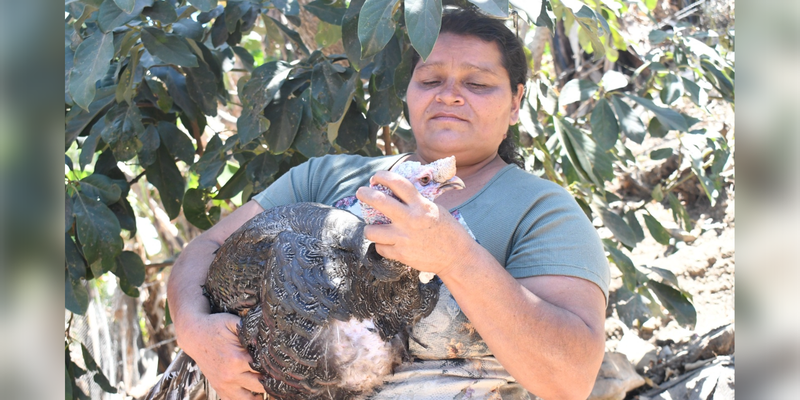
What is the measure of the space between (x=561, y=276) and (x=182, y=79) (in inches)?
84.6

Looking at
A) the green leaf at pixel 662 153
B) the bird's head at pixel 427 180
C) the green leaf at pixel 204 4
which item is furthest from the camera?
the green leaf at pixel 662 153

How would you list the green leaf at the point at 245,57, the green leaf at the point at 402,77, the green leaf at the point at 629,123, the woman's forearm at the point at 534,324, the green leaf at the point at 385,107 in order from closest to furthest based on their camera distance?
the woman's forearm at the point at 534,324, the green leaf at the point at 402,77, the green leaf at the point at 385,107, the green leaf at the point at 629,123, the green leaf at the point at 245,57

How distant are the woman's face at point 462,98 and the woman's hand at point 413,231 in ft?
2.40

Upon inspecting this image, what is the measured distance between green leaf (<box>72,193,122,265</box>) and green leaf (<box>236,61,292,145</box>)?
63 cm

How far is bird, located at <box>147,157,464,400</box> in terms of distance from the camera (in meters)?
1.72

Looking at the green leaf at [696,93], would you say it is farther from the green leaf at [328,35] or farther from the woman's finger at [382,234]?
the woman's finger at [382,234]

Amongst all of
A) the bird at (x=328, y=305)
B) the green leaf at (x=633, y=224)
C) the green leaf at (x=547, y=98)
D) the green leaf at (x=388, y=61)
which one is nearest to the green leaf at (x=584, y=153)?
the green leaf at (x=547, y=98)

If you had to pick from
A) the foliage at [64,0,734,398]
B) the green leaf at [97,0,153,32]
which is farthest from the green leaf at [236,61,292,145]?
the green leaf at [97,0,153,32]

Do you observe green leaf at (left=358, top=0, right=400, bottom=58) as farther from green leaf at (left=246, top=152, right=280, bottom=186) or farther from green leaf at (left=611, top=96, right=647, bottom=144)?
green leaf at (left=611, top=96, right=647, bottom=144)

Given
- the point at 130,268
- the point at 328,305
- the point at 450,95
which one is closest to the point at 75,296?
the point at 130,268

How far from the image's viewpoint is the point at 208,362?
1991 mm

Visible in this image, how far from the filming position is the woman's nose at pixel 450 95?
225 centimetres

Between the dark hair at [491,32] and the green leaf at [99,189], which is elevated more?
the dark hair at [491,32]

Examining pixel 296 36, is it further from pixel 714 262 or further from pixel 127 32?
pixel 714 262
